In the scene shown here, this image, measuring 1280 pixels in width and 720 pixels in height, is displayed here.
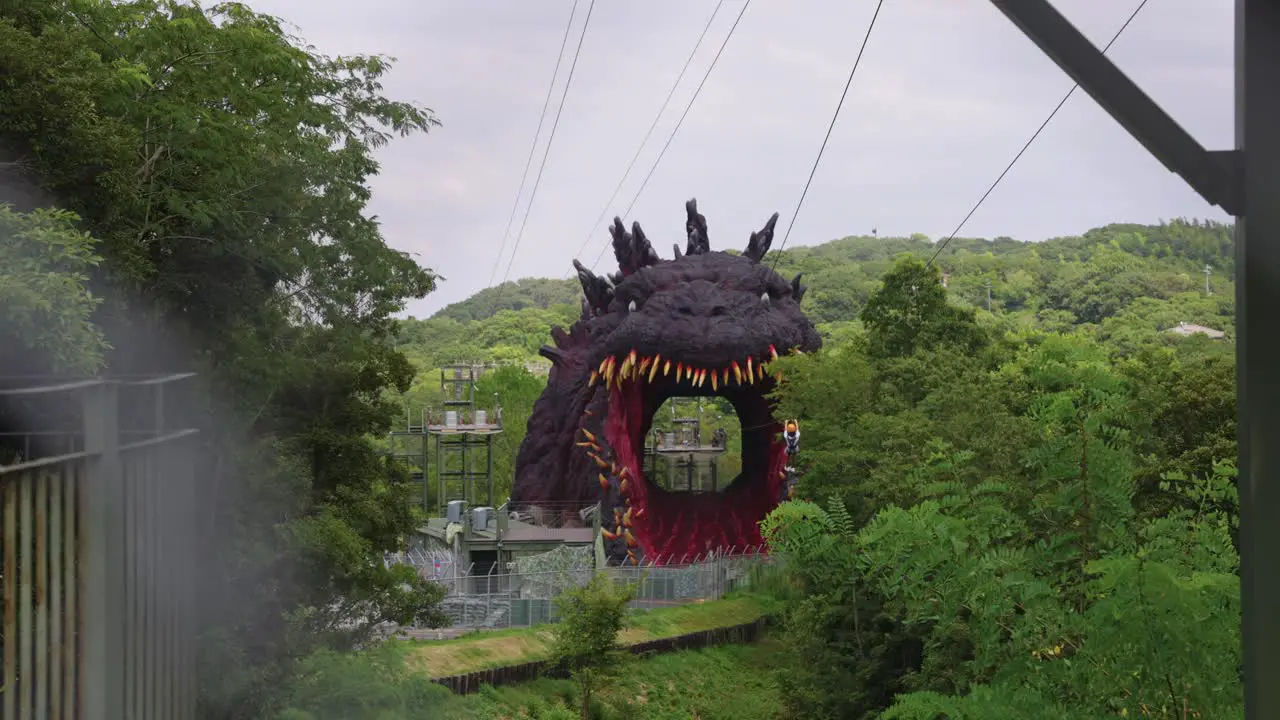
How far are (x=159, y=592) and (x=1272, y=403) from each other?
4772 mm

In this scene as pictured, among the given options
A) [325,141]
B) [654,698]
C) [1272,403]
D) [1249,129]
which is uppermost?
[325,141]

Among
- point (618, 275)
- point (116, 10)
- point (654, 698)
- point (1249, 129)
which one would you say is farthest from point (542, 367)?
point (1249, 129)

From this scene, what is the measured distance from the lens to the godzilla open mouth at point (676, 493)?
2172 cm

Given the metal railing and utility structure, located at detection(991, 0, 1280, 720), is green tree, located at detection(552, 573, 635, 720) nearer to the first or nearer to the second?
the metal railing

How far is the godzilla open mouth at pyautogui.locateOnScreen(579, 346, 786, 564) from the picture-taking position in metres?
21.7

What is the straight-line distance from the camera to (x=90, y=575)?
450cm

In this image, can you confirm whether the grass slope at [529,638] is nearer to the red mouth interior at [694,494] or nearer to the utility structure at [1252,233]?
the red mouth interior at [694,494]

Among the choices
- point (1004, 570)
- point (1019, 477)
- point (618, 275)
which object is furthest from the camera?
point (618, 275)

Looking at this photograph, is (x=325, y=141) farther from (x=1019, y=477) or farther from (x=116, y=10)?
(x=1019, y=477)

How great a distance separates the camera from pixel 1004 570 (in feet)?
23.7

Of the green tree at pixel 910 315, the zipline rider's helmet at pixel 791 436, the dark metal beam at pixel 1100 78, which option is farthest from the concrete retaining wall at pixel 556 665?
the dark metal beam at pixel 1100 78

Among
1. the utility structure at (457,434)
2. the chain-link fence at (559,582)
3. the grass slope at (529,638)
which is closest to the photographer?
the grass slope at (529,638)

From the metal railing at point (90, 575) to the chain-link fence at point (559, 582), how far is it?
461 inches

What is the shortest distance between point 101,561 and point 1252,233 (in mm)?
3870
